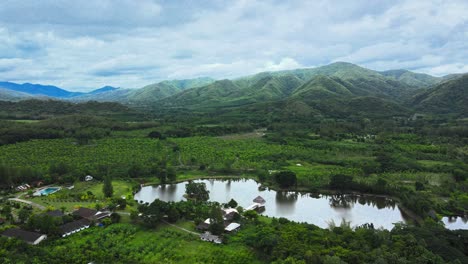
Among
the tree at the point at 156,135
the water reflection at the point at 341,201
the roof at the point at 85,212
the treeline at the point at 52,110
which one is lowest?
the water reflection at the point at 341,201

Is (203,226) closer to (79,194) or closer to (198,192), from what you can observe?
(198,192)

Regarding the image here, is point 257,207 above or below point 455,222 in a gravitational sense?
above

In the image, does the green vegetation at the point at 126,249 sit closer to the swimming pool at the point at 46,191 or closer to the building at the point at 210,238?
the building at the point at 210,238

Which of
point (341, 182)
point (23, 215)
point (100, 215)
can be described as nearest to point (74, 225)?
point (100, 215)

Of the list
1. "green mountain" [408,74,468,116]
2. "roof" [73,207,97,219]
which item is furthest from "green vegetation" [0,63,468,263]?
"green mountain" [408,74,468,116]

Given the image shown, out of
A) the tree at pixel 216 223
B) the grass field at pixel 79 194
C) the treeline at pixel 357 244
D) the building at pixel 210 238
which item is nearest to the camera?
the treeline at pixel 357 244

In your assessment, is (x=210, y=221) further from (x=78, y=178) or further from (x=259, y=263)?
(x=78, y=178)

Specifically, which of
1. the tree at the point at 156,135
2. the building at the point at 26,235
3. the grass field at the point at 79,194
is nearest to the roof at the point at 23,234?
the building at the point at 26,235
